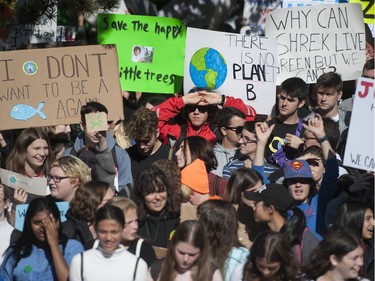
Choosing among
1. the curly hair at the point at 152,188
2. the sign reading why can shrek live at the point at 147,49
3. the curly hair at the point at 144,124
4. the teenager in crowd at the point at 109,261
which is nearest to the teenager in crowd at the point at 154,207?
the curly hair at the point at 152,188

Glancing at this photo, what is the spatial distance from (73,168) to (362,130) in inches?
88.2

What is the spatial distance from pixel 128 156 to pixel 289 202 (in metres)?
2.05

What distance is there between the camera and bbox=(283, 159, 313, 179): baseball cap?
8.59 metres

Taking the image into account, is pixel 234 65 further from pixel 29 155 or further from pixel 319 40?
pixel 29 155

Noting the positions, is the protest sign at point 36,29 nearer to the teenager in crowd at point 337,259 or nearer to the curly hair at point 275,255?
the curly hair at point 275,255

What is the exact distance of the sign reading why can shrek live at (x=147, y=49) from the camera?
11492 millimetres

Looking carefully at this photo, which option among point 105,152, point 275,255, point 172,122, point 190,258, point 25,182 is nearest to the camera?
point 275,255

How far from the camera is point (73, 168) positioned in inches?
350

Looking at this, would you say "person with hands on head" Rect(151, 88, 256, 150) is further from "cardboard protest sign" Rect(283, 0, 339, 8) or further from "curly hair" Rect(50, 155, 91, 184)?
"cardboard protest sign" Rect(283, 0, 339, 8)

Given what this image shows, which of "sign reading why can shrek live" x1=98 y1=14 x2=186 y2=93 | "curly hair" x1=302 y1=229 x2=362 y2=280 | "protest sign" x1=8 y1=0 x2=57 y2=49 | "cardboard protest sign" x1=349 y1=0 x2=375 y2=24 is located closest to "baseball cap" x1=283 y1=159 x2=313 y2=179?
"curly hair" x1=302 y1=229 x2=362 y2=280

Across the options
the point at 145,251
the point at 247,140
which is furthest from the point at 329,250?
the point at 247,140

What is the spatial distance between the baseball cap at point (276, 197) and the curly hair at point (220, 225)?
284mm

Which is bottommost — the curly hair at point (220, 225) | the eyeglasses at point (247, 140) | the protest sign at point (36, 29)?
the curly hair at point (220, 225)

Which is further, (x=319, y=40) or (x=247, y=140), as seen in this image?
(x=319, y=40)
